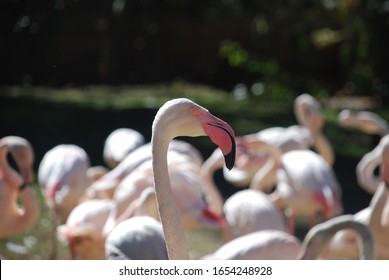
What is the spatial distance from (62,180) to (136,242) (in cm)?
153

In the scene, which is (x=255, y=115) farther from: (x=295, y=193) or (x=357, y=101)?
(x=295, y=193)

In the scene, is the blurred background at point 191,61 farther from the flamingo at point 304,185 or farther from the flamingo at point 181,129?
the flamingo at point 181,129

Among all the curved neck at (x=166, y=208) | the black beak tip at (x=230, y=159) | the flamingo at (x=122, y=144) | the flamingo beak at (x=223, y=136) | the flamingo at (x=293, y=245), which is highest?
the flamingo beak at (x=223, y=136)

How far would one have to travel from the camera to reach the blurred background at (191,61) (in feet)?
25.3

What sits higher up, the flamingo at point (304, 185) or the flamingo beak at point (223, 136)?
the flamingo beak at point (223, 136)

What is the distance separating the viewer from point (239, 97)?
30.9ft

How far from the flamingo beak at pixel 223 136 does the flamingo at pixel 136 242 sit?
0.61m

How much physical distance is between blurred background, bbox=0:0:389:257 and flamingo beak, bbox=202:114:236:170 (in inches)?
186

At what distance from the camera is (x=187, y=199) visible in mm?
4020

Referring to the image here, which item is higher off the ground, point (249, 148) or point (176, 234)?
point (176, 234)

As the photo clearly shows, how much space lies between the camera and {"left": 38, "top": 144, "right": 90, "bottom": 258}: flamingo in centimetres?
445

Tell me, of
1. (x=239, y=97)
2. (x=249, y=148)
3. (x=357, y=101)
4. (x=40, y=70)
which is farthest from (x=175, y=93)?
(x=249, y=148)

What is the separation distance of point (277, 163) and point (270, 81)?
4.83 meters

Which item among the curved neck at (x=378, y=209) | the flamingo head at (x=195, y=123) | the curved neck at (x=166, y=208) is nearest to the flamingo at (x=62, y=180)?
the curved neck at (x=378, y=209)
